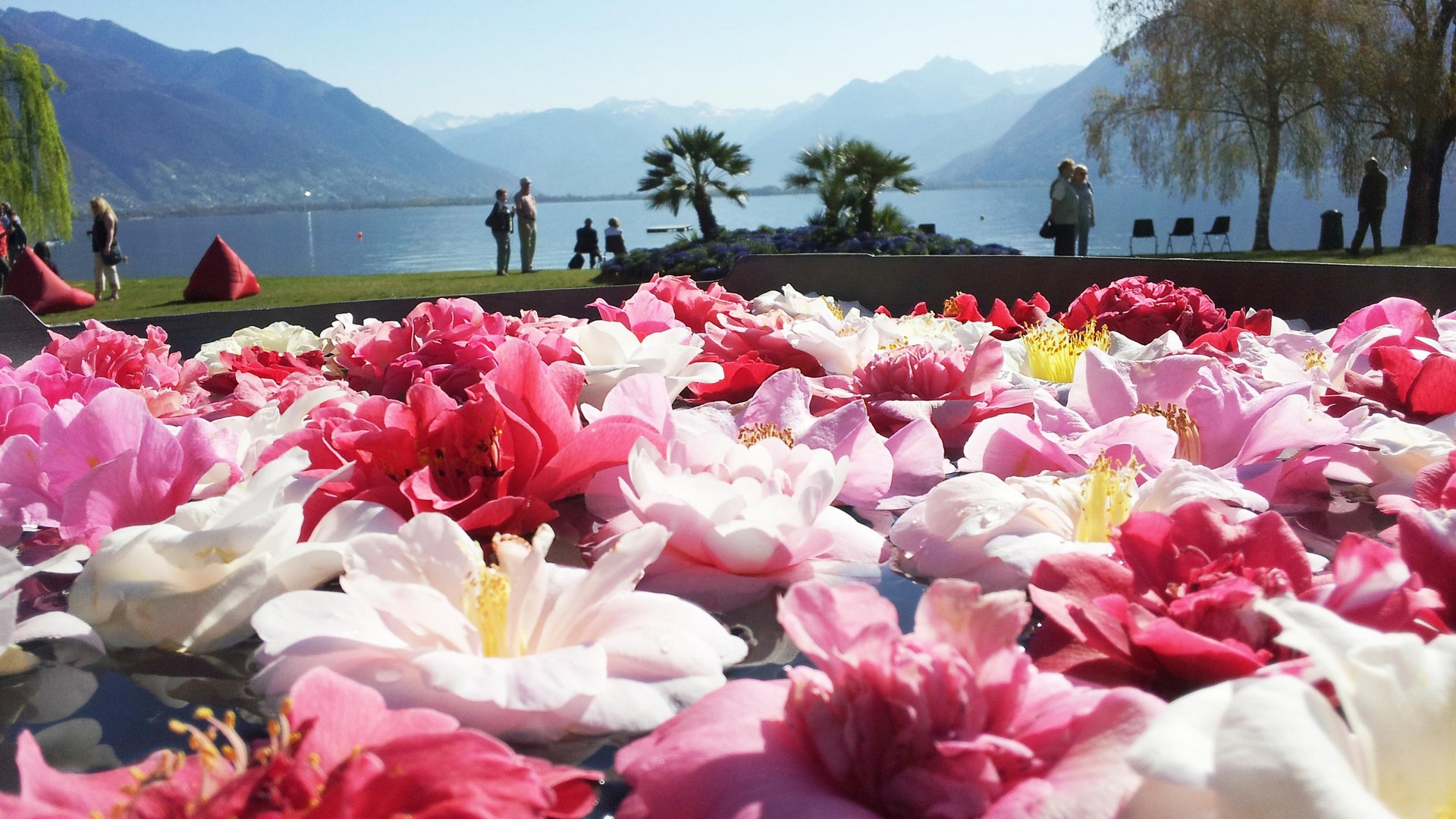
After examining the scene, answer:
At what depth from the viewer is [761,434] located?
1137 millimetres

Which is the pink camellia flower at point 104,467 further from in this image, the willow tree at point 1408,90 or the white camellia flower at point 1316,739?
the willow tree at point 1408,90

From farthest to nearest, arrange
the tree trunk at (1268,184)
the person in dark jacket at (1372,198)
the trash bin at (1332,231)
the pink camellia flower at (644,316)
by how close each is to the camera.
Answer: the tree trunk at (1268,184), the trash bin at (1332,231), the person in dark jacket at (1372,198), the pink camellia flower at (644,316)

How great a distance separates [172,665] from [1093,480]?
77 cm

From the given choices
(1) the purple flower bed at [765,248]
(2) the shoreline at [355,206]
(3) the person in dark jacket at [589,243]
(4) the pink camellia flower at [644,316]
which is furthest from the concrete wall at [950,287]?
(2) the shoreline at [355,206]

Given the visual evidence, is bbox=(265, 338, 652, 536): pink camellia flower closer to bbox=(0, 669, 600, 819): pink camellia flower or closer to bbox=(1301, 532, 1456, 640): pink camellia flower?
bbox=(0, 669, 600, 819): pink camellia flower

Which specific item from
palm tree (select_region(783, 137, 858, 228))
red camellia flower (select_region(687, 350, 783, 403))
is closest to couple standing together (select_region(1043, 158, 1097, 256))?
palm tree (select_region(783, 137, 858, 228))

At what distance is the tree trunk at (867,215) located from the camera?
13986 mm

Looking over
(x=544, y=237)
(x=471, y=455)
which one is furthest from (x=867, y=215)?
(x=544, y=237)

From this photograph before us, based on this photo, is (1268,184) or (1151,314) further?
(1268,184)

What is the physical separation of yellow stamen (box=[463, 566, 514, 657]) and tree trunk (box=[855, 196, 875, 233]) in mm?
13294

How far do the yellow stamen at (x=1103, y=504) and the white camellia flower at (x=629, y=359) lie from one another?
24.4 inches

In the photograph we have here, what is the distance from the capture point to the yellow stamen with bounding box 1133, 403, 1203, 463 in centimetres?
117

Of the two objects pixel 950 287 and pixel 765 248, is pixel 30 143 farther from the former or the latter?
pixel 950 287

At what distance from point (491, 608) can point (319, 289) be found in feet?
41.2
